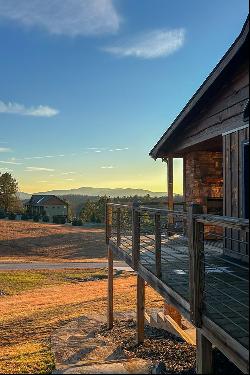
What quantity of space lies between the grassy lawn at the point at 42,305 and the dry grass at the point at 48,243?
28.4ft

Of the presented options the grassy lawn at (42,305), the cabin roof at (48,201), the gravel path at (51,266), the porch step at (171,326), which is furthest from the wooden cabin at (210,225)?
the cabin roof at (48,201)

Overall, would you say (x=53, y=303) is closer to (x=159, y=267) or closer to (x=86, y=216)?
(x=159, y=267)

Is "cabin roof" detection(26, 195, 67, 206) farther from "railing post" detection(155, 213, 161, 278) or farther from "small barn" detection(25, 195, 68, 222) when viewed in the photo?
"railing post" detection(155, 213, 161, 278)

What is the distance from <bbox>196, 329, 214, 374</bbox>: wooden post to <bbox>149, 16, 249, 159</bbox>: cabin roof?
5291 mm

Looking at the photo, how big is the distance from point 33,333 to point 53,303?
546cm

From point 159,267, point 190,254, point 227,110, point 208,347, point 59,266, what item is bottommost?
point 59,266

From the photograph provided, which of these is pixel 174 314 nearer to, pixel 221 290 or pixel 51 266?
pixel 221 290

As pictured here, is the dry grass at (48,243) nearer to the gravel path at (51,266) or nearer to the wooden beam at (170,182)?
the gravel path at (51,266)

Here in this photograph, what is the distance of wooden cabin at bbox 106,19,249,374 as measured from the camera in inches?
204

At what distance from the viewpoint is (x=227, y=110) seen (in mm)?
9680

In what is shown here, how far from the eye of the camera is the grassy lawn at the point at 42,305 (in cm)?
952

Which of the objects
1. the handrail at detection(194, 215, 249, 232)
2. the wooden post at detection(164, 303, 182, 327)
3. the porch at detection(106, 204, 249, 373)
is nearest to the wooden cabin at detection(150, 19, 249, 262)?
the porch at detection(106, 204, 249, 373)

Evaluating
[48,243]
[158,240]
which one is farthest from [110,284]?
[48,243]

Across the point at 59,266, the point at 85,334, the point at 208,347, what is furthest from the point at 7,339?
the point at 59,266
